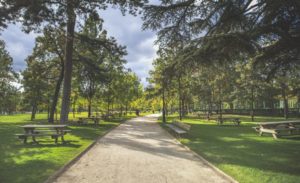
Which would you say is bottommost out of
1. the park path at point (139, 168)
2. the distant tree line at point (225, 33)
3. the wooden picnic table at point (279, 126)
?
the park path at point (139, 168)

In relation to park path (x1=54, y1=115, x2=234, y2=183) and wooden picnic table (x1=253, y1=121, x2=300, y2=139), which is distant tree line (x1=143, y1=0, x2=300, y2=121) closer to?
park path (x1=54, y1=115, x2=234, y2=183)

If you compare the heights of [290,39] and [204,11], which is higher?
[204,11]

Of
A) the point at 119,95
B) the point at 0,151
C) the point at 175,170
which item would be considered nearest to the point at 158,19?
the point at 175,170

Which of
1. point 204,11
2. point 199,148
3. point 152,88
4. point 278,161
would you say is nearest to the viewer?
point 278,161

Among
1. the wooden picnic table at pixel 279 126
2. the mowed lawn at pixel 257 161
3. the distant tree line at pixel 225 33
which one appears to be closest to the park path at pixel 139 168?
the mowed lawn at pixel 257 161

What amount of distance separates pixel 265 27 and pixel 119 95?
119ft

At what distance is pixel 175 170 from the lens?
7.93 m

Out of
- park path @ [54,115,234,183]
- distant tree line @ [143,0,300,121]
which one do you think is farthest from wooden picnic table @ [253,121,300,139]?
park path @ [54,115,234,183]

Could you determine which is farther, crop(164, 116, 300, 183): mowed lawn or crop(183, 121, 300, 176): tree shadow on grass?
crop(183, 121, 300, 176): tree shadow on grass

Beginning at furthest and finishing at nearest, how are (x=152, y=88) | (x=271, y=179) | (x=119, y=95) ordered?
(x=119, y=95), (x=152, y=88), (x=271, y=179)

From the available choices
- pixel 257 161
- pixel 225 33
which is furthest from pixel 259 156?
pixel 225 33

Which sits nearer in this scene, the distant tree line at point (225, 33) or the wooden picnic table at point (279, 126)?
the distant tree line at point (225, 33)

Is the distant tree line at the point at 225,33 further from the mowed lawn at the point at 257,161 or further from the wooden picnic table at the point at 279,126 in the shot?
the wooden picnic table at the point at 279,126

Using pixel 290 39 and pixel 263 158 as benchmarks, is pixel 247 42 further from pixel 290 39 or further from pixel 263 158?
pixel 263 158
